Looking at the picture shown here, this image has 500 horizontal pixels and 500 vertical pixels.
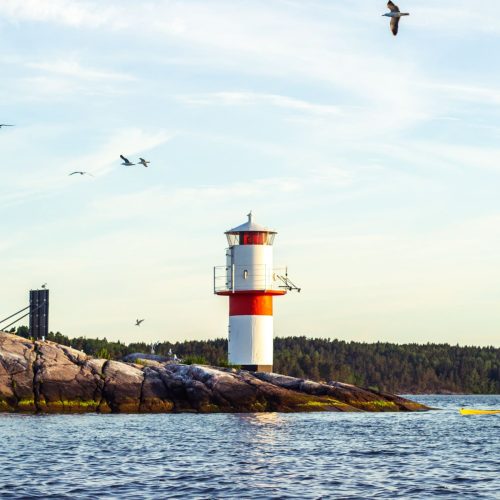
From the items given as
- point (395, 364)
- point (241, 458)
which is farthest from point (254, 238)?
point (395, 364)

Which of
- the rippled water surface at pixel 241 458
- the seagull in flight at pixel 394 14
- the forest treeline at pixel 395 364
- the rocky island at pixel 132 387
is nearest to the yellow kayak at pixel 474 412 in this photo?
the rocky island at pixel 132 387

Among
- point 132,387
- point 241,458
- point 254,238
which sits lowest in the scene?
point 241,458

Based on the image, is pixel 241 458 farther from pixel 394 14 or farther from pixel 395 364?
pixel 395 364

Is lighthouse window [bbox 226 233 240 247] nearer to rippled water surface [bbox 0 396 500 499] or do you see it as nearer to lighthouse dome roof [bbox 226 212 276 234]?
lighthouse dome roof [bbox 226 212 276 234]

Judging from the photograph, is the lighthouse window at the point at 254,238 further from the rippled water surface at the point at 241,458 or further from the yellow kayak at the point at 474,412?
the yellow kayak at the point at 474,412

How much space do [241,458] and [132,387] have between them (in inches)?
812

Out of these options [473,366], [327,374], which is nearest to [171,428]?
[327,374]

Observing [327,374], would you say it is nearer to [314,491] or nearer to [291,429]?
[291,429]

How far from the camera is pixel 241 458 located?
110 ft

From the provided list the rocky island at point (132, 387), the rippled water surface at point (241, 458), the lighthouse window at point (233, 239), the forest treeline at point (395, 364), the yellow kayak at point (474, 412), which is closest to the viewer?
the rippled water surface at point (241, 458)

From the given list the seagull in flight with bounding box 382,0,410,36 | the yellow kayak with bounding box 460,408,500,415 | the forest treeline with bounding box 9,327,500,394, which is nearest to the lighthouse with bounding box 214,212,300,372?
the yellow kayak with bounding box 460,408,500,415

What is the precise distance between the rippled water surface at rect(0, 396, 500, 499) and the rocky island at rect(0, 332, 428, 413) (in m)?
1.64

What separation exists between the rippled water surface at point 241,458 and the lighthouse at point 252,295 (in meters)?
7.30

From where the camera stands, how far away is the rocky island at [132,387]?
51250 mm
